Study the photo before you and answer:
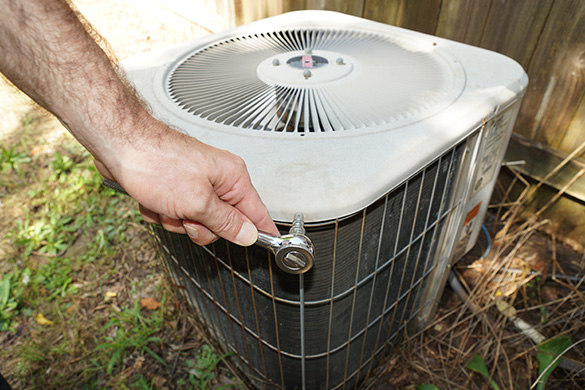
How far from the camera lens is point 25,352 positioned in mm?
1291

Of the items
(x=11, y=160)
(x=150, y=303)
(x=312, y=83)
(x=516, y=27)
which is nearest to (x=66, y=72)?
(x=312, y=83)

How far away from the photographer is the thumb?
58cm

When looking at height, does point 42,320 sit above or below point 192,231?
below

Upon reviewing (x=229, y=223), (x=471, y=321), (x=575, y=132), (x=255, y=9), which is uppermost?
(x=229, y=223)

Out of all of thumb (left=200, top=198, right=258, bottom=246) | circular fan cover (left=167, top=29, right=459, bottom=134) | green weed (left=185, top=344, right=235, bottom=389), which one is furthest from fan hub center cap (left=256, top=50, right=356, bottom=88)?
green weed (left=185, top=344, right=235, bottom=389)

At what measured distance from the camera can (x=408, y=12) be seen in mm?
1646

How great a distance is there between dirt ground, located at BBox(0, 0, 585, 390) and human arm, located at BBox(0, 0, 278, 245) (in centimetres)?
70

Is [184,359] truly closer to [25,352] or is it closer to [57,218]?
[25,352]

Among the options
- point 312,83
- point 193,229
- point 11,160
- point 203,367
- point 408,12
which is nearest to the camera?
point 193,229

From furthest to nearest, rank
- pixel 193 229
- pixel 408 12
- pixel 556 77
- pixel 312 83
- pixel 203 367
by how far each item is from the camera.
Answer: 1. pixel 408 12
2. pixel 556 77
3. pixel 203 367
4. pixel 312 83
5. pixel 193 229

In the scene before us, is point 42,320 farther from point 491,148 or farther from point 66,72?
point 491,148

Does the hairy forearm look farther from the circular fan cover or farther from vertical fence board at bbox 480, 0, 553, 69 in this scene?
vertical fence board at bbox 480, 0, 553, 69

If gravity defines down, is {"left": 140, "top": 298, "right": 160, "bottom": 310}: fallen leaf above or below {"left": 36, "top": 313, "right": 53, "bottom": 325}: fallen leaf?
above

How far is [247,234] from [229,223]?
0.03 metres
